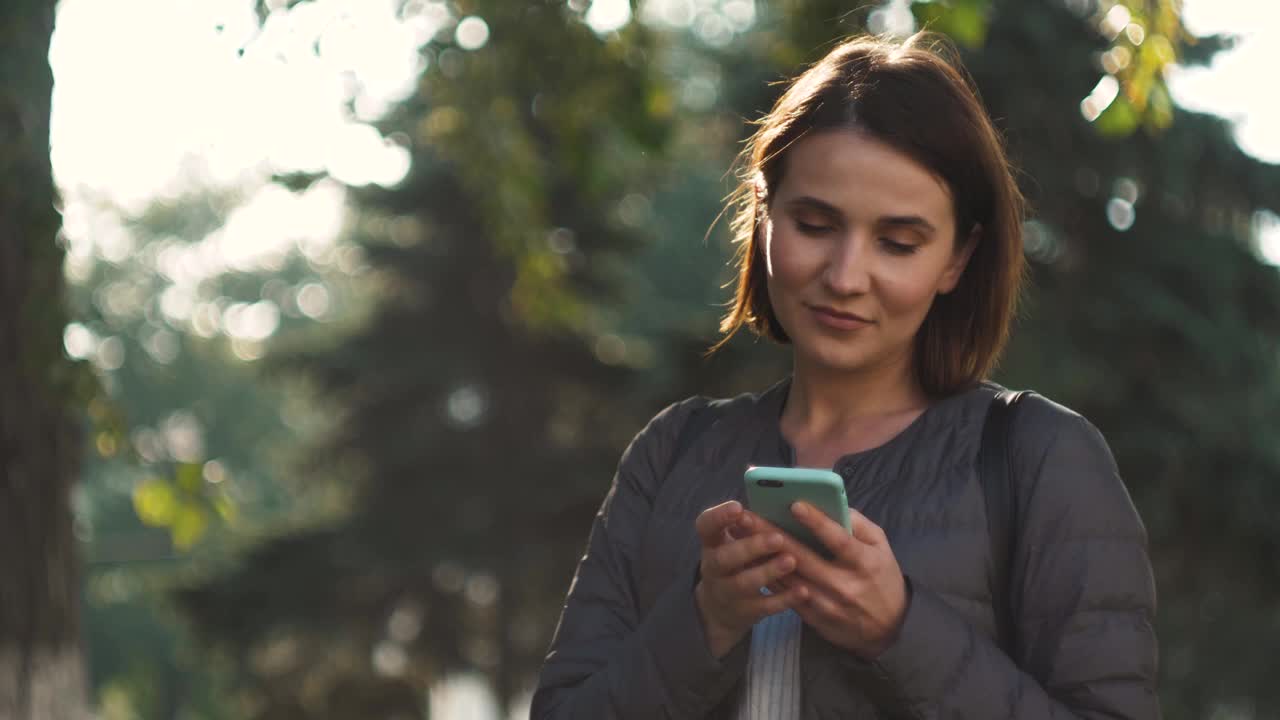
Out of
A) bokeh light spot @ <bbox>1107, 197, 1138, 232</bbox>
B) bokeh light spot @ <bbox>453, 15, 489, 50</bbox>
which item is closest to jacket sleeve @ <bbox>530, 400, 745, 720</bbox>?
bokeh light spot @ <bbox>453, 15, 489, 50</bbox>

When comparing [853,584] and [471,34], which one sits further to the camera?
[471,34]

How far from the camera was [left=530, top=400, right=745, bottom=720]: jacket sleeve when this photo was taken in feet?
6.53

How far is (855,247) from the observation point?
80.8 inches

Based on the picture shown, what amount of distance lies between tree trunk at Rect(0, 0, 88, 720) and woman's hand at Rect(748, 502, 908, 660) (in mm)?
3479

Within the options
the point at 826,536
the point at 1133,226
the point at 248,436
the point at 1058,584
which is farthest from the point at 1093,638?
the point at 248,436

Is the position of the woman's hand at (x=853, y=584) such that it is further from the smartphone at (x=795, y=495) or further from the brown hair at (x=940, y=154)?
the brown hair at (x=940, y=154)

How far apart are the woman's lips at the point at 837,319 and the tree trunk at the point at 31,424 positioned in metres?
3.25

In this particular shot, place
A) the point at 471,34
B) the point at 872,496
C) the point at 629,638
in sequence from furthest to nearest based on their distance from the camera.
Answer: the point at 471,34, the point at 629,638, the point at 872,496

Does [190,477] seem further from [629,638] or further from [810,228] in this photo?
[810,228]

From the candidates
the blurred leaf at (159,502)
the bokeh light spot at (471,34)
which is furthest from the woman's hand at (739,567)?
the bokeh light spot at (471,34)

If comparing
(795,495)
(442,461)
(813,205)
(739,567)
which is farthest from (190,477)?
(442,461)

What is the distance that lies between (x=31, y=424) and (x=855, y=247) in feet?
12.0

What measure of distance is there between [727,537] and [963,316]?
594 mm

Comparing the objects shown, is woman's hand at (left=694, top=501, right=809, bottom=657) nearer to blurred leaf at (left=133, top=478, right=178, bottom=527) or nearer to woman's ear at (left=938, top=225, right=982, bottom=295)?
woman's ear at (left=938, top=225, right=982, bottom=295)
